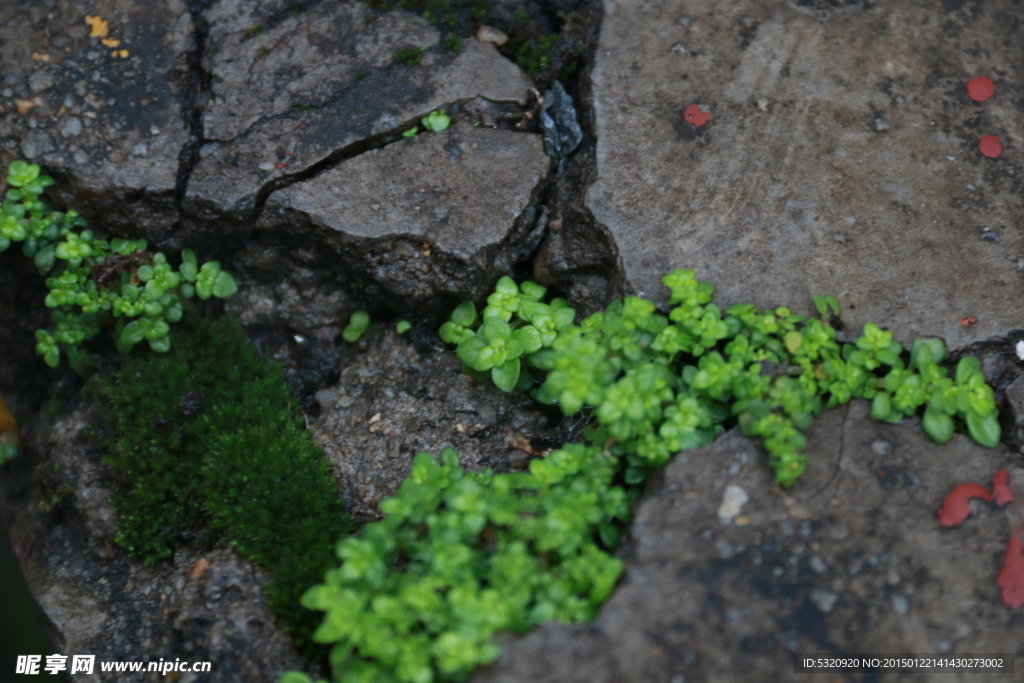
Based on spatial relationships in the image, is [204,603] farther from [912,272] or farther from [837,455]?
[912,272]

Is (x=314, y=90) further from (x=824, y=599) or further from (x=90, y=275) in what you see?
(x=824, y=599)

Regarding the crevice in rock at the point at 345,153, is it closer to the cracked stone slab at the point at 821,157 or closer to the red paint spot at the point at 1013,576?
the cracked stone slab at the point at 821,157

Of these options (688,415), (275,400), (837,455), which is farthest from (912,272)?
(275,400)

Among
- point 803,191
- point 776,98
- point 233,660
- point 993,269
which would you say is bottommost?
point 233,660

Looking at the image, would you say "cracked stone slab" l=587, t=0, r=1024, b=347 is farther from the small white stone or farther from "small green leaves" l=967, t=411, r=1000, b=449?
the small white stone

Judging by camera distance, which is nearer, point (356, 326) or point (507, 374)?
point (507, 374)

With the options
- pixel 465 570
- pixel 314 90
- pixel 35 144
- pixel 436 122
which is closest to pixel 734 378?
pixel 465 570
